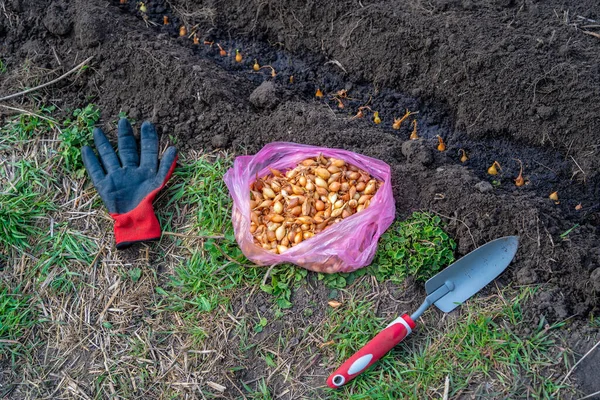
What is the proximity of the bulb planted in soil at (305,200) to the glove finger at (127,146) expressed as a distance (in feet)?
2.07

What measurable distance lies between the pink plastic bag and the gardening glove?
375mm

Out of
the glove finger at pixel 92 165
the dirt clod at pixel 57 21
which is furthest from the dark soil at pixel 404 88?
the glove finger at pixel 92 165

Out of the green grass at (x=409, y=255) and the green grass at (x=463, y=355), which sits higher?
the green grass at (x=409, y=255)

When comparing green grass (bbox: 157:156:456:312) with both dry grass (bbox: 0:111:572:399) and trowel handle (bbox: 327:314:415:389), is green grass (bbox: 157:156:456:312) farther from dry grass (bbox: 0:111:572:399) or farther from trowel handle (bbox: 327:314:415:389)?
trowel handle (bbox: 327:314:415:389)

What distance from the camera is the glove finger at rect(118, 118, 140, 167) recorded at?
2.78 metres

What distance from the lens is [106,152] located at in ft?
9.14

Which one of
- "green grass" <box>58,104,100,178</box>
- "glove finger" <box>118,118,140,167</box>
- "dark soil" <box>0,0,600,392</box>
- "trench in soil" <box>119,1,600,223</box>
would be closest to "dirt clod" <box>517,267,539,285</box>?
"dark soil" <box>0,0,600,392</box>

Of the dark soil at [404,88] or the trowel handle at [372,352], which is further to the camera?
the dark soil at [404,88]

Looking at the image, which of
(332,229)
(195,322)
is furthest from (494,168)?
(195,322)

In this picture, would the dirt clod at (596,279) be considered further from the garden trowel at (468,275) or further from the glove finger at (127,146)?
the glove finger at (127,146)

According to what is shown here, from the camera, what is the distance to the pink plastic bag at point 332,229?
240 cm

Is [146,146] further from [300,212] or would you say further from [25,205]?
[300,212]

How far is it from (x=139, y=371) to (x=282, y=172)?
3.53ft

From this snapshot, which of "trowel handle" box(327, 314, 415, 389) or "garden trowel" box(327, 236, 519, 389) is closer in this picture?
"trowel handle" box(327, 314, 415, 389)
